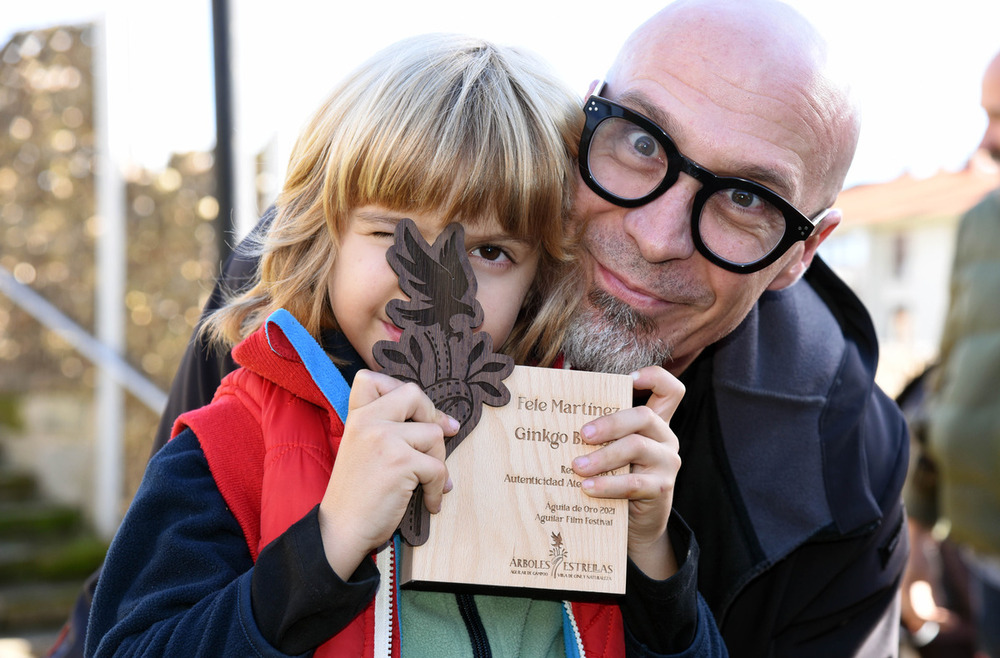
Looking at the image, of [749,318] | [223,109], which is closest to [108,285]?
[223,109]

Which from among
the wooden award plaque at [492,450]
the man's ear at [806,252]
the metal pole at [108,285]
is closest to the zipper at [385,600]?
the wooden award plaque at [492,450]

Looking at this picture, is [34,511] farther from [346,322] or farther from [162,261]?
[346,322]

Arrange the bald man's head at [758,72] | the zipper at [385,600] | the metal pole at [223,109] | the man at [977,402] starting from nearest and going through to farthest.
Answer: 1. the zipper at [385,600]
2. the bald man's head at [758,72]
3. the metal pole at [223,109]
4. the man at [977,402]

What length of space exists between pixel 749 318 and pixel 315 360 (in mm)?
1181

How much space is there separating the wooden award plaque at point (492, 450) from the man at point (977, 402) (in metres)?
2.40

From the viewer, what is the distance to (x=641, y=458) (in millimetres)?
1465

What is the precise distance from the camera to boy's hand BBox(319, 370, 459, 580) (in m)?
1.32

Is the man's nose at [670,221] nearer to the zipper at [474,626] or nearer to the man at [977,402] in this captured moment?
the zipper at [474,626]

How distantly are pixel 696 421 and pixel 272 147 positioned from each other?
358 centimetres

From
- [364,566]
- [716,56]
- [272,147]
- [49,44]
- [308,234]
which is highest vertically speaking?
[49,44]

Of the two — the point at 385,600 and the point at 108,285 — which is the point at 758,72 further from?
the point at 108,285

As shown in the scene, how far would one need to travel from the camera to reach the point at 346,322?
158 cm

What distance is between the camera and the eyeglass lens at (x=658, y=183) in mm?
1885

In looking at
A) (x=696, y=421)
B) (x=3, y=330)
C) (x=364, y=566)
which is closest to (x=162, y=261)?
(x=3, y=330)
